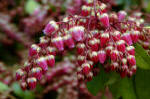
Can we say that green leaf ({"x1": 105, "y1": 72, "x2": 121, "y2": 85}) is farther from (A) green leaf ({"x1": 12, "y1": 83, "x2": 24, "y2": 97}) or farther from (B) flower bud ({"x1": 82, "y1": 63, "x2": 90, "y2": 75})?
(A) green leaf ({"x1": 12, "y1": 83, "x2": 24, "y2": 97})

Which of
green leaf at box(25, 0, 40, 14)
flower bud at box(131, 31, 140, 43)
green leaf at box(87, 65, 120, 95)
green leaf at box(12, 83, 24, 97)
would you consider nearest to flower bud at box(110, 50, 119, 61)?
flower bud at box(131, 31, 140, 43)

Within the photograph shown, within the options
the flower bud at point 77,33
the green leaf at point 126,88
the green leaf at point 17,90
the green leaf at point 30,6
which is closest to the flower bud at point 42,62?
the flower bud at point 77,33

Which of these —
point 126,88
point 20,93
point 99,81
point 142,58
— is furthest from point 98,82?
point 20,93

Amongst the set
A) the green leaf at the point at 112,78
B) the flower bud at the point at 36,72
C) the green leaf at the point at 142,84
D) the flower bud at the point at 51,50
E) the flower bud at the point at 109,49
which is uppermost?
the flower bud at the point at 51,50

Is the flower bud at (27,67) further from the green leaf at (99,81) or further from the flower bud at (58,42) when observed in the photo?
the green leaf at (99,81)

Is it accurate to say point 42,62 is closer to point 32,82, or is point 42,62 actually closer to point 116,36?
point 32,82
